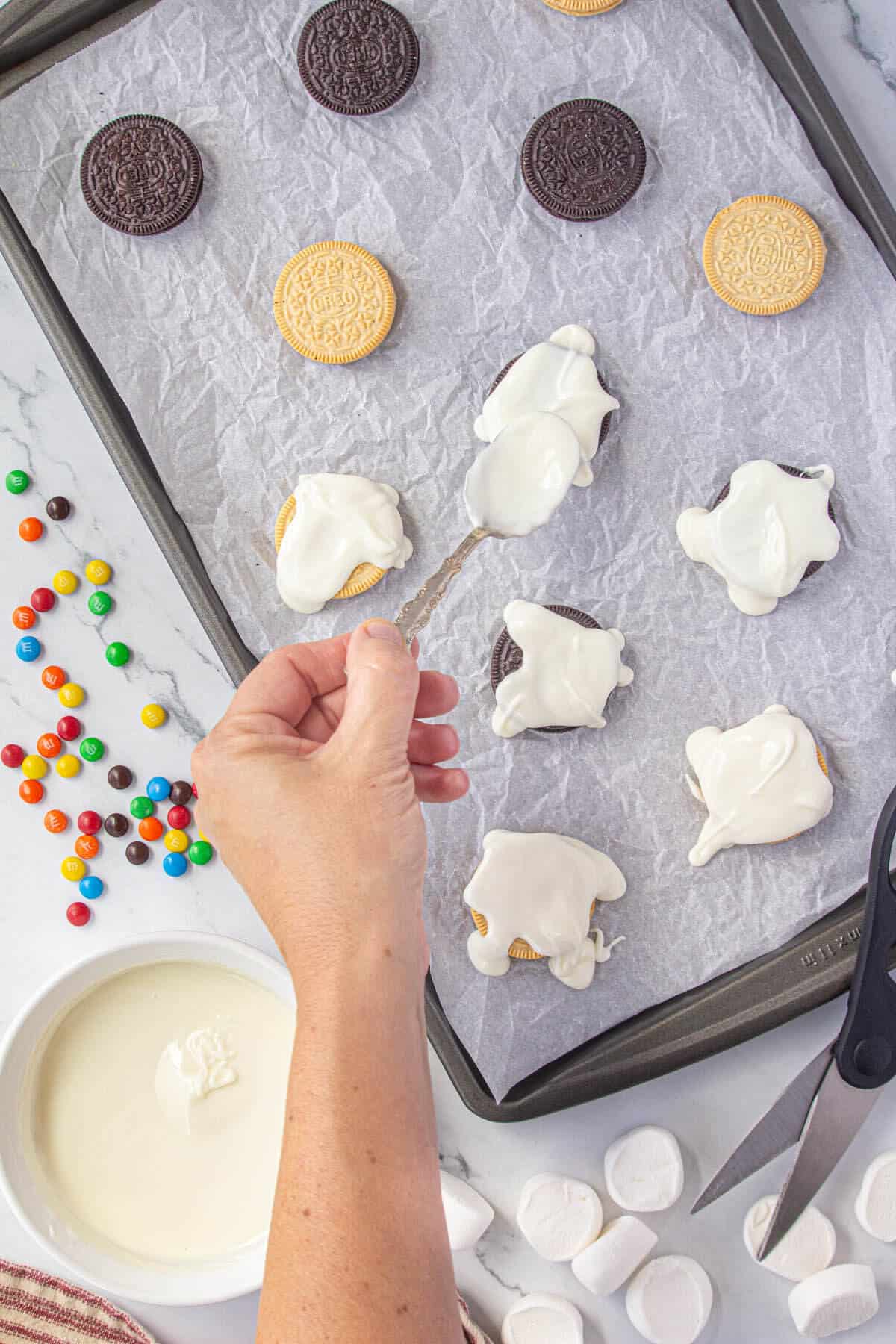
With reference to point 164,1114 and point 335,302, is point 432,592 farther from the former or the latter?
point 164,1114

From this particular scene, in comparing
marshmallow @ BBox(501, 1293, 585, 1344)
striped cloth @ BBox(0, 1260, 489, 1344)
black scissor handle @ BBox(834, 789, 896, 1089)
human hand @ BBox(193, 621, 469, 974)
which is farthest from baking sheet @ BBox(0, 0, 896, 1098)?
striped cloth @ BBox(0, 1260, 489, 1344)

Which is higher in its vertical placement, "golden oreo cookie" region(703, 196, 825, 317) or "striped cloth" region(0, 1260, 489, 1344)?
"golden oreo cookie" region(703, 196, 825, 317)

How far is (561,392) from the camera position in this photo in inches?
60.0

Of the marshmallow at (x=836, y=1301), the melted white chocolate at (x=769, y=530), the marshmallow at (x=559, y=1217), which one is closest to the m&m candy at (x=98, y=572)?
the melted white chocolate at (x=769, y=530)

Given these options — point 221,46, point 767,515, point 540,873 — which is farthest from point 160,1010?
point 221,46

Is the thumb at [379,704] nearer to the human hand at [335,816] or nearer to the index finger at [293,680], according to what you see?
the human hand at [335,816]

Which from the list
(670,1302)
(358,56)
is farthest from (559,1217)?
(358,56)

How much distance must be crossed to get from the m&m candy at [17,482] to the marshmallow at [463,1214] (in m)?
1.21

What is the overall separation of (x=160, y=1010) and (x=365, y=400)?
3.10 feet

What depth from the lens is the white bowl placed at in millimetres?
1515

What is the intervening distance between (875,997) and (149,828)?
106cm

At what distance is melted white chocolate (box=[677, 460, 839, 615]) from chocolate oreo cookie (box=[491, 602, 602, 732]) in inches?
8.0

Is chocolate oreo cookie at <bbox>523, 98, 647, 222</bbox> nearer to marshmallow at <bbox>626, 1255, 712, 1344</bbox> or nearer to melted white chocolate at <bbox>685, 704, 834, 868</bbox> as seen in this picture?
melted white chocolate at <bbox>685, 704, 834, 868</bbox>

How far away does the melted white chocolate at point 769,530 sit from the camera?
1508 millimetres
